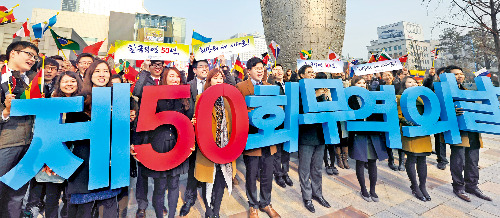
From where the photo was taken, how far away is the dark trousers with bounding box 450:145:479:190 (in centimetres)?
342

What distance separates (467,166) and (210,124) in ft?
13.2

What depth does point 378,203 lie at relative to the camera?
320cm

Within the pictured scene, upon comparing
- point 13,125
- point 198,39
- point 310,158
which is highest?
point 198,39

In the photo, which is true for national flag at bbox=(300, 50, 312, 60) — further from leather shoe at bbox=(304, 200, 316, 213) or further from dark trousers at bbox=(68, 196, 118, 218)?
dark trousers at bbox=(68, 196, 118, 218)

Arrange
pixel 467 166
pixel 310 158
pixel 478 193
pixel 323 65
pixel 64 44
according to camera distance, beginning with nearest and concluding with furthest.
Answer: pixel 64 44 → pixel 310 158 → pixel 478 193 → pixel 467 166 → pixel 323 65

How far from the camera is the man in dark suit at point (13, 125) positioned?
82.4 inches

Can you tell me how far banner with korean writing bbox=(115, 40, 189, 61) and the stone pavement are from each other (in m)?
1.69

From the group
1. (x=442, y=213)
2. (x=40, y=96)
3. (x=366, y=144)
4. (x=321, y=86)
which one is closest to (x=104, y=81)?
(x=40, y=96)

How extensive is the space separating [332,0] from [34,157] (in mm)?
5992

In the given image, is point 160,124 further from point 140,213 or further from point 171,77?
point 140,213

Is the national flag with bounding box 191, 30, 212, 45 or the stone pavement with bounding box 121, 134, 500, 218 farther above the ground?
the national flag with bounding box 191, 30, 212, 45

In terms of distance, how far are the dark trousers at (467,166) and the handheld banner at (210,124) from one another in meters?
3.34

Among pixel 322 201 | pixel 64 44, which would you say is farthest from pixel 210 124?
pixel 64 44

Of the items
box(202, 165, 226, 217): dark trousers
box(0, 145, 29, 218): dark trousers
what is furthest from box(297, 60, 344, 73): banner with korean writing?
box(0, 145, 29, 218): dark trousers
